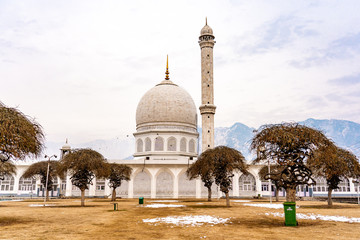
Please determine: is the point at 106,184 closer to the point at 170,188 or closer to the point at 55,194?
the point at 170,188

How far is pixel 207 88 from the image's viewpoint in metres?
59.3

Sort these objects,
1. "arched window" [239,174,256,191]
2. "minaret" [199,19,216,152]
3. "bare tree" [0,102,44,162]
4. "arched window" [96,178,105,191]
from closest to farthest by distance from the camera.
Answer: "bare tree" [0,102,44,162], "arched window" [96,178,105,191], "minaret" [199,19,216,152], "arched window" [239,174,256,191]

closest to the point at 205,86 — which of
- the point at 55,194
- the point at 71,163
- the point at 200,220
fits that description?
the point at 71,163

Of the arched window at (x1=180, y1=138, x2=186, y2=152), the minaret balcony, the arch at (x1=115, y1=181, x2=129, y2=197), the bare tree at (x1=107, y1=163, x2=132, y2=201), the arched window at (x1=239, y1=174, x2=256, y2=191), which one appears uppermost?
the minaret balcony

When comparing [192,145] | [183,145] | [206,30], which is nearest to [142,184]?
[183,145]

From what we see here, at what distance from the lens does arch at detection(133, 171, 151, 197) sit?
5622 centimetres

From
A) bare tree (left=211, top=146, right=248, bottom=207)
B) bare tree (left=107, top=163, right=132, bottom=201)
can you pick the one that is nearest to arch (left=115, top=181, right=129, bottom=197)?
bare tree (left=107, top=163, right=132, bottom=201)

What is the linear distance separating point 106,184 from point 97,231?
44.5 metres

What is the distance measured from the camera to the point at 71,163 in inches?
1248

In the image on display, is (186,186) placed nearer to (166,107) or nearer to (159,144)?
(159,144)

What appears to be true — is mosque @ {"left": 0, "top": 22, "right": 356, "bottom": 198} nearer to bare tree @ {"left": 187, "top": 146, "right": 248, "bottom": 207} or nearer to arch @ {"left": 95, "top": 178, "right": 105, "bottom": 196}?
arch @ {"left": 95, "top": 178, "right": 105, "bottom": 196}

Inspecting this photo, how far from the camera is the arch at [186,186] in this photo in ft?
184

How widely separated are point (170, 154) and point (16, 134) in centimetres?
4267

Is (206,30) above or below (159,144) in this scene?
above
